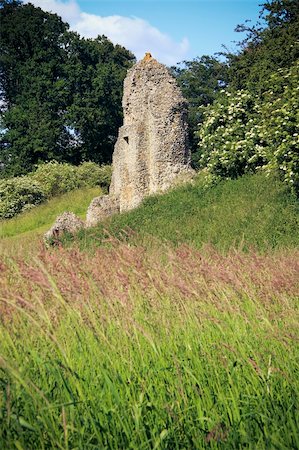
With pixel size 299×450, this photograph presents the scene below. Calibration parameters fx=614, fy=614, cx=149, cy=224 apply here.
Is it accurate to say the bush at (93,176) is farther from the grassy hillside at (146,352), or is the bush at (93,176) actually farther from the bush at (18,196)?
the grassy hillside at (146,352)

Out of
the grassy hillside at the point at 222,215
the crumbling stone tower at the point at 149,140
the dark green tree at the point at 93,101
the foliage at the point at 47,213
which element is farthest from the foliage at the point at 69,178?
the grassy hillside at the point at 222,215

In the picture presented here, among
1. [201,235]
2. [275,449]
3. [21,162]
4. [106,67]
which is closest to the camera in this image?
[275,449]

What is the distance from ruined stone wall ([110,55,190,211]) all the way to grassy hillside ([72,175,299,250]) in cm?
167

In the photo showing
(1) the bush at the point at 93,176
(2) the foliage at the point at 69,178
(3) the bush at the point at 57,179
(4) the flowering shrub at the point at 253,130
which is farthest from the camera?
(3) the bush at the point at 57,179

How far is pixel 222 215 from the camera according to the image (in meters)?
18.5

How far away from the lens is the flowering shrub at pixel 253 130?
55.7 ft

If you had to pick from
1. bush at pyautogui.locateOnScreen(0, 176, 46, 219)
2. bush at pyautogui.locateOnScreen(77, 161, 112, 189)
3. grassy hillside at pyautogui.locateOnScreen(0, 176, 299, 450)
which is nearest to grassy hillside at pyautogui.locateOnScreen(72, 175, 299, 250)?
grassy hillside at pyautogui.locateOnScreen(0, 176, 299, 450)

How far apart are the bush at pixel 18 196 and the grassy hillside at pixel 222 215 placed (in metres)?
13.8

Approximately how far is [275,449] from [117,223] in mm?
19456

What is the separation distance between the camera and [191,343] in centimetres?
431

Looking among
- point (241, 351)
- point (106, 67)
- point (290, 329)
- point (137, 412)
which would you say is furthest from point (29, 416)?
point (106, 67)

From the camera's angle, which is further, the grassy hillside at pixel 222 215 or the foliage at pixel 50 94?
the foliage at pixel 50 94

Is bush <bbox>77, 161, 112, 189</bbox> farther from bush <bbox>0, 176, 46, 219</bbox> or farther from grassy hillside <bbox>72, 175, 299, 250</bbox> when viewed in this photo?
grassy hillside <bbox>72, 175, 299, 250</bbox>

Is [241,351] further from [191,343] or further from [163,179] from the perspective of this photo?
[163,179]
